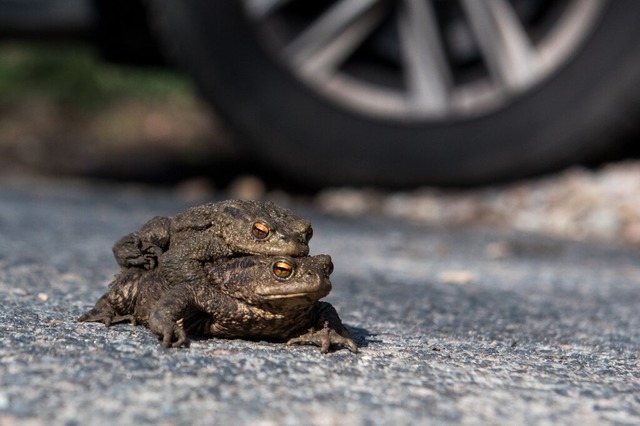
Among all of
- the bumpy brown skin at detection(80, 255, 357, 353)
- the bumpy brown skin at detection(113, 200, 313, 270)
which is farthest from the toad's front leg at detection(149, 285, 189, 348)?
the bumpy brown skin at detection(113, 200, 313, 270)

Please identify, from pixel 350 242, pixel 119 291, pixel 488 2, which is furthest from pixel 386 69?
pixel 119 291

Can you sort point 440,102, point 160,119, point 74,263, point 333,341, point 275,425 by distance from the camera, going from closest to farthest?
point 275,425, point 333,341, point 74,263, point 440,102, point 160,119

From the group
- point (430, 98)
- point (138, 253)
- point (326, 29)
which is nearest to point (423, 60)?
point (430, 98)

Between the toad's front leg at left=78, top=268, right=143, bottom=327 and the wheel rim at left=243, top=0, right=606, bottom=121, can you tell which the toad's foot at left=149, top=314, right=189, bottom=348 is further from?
the wheel rim at left=243, top=0, right=606, bottom=121

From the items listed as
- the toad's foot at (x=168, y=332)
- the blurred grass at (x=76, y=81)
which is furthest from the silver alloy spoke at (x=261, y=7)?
the blurred grass at (x=76, y=81)

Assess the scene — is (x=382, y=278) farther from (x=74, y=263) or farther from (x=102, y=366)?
(x=102, y=366)

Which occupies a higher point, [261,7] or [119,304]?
[261,7]

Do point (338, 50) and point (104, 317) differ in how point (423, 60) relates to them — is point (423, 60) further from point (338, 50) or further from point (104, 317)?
point (104, 317)
